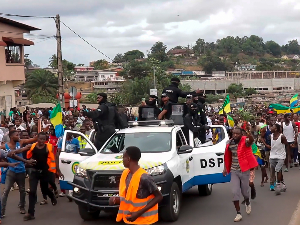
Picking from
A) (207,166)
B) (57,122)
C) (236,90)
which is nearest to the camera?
(207,166)

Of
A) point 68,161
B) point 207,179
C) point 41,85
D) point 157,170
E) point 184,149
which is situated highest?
point 41,85

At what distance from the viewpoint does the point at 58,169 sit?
10.0 m

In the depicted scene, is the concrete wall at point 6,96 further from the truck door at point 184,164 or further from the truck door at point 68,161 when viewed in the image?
the truck door at point 184,164

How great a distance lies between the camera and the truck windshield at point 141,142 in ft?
29.6

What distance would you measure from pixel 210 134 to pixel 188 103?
199 inches

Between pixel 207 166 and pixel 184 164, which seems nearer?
pixel 184 164

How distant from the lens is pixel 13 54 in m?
30.2

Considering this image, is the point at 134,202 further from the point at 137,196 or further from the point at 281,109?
the point at 281,109

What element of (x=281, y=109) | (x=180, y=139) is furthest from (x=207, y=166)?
(x=281, y=109)

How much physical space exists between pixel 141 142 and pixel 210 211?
6.44 ft

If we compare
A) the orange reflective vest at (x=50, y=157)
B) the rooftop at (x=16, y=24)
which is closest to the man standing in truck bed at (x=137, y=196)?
the orange reflective vest at (x=50, y=157)

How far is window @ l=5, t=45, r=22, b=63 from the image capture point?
29.6 m

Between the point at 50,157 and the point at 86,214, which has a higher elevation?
the point at 50,157

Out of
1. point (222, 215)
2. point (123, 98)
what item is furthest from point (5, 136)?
point (123, 98)
